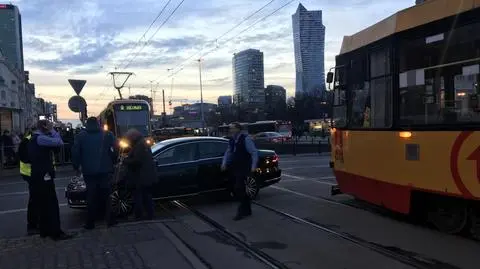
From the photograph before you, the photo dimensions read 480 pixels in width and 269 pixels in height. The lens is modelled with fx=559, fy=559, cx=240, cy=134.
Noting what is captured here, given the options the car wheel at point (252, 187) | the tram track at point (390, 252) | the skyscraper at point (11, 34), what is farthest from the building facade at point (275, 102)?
the tram track at point (390, 252)

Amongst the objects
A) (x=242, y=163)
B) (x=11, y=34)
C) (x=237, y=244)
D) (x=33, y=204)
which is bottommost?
(x=237, y=244)

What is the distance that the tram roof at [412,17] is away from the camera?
7587 millimetres

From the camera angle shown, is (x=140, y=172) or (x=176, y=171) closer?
(x=140, y=172)

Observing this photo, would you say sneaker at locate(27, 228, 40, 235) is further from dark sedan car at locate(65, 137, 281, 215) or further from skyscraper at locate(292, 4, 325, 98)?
skyscraper at locate(292, 4, 325, 98)

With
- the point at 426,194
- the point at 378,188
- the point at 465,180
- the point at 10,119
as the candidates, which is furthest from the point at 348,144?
the point at 10,119

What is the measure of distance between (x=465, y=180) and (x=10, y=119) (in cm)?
2898

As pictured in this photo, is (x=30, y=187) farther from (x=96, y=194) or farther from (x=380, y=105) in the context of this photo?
(x=380, y=105)

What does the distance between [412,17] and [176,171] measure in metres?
5.53

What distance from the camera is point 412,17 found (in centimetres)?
841

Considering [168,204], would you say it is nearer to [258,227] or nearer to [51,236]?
[258,227]

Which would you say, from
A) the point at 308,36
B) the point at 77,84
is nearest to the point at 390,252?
the point at 77,84

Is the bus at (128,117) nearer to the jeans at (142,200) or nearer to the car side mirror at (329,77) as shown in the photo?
the car side mirror at (329,77)

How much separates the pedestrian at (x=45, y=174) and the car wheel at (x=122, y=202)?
221cm

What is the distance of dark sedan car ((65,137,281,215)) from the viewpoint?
10641mm
